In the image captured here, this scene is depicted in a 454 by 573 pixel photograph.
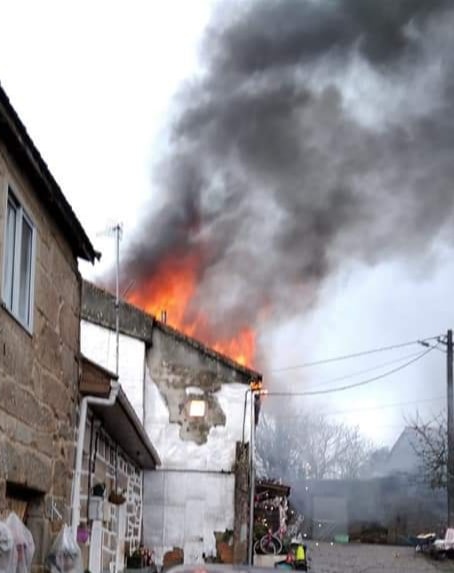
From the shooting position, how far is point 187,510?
19.1m

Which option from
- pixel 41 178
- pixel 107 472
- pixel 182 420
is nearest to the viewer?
pixel 41 178

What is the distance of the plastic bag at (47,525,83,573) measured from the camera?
26.6 feet

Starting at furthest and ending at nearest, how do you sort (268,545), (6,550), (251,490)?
(268,545) → (251,490) → (6,550)

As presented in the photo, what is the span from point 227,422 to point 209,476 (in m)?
1.20

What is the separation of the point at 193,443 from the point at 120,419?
26.1 feet

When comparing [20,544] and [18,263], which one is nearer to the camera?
[20,544]

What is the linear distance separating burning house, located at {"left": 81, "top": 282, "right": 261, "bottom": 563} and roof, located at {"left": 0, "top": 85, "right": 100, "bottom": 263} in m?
9.68

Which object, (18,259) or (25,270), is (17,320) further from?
(25,270)

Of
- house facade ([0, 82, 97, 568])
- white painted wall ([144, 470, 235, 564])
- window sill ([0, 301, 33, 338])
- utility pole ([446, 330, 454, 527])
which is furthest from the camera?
utility pole ([446, 330, 454, 527])

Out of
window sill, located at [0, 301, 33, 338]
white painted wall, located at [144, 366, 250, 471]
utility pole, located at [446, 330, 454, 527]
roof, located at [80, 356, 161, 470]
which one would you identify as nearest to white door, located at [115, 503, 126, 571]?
roof, located at [80, 356, 161, 470]

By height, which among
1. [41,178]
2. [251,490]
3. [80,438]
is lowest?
[251,490]

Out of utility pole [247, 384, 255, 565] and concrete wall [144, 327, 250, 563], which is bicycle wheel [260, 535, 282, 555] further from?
concrete wall [144, 327, 250, 563]

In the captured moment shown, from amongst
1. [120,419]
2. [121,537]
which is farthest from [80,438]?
[121,537]

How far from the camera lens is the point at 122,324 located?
63.6 feet
